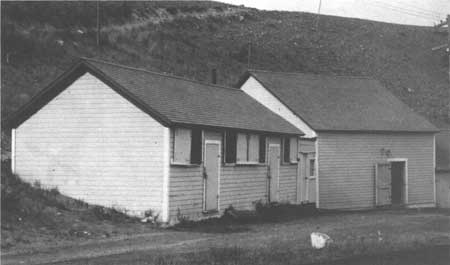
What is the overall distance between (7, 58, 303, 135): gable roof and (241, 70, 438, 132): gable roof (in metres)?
3.88

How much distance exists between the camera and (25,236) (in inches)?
665

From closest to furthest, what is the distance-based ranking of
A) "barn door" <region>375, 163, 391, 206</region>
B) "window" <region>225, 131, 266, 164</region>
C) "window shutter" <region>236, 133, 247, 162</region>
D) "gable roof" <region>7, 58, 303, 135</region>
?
"gable roof" <region>7, 58, 303, 135</region> → "window" <region>225, 131, 266, 164</region> → "window shutter" <region>236, 133, 247, 162</region> → "barn door" <region>375, 163, 391, 206</region>

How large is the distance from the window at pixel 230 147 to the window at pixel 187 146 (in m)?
1.82

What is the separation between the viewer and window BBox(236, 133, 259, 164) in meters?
24.9

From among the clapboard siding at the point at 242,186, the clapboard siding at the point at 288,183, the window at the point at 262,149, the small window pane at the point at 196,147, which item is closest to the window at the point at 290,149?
the clapboard siding at the point at 288,183

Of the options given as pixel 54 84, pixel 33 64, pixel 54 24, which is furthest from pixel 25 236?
pixel 54 24

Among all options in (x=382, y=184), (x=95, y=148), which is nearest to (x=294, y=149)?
(x=382, y=184)

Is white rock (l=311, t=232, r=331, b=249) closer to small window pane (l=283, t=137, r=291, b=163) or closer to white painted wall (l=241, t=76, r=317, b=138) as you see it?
small window pane (l=283, t=137, r=291, b=163)

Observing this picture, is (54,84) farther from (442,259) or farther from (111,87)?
(442,259)

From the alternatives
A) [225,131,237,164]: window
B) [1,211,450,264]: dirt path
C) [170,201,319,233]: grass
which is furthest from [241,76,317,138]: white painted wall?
[1,211,450,264]: dirt path

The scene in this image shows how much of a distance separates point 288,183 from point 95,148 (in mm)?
10095

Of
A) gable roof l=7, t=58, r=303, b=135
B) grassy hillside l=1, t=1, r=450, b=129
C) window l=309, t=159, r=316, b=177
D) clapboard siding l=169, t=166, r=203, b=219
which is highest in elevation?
grassy hillside l=1, t=1, r=450, b=129

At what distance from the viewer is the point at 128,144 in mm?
21250

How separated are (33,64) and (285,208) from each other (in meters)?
16.0
